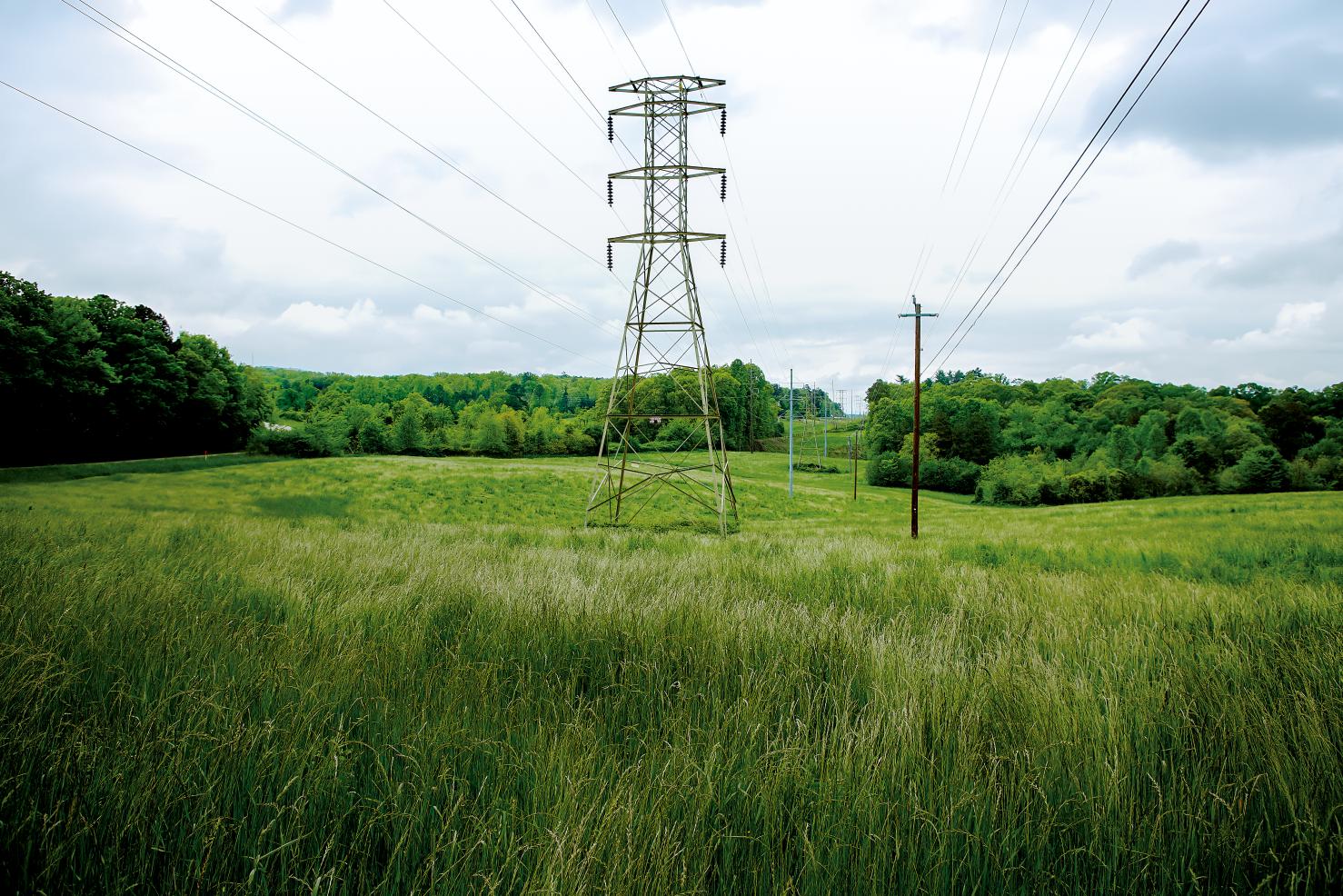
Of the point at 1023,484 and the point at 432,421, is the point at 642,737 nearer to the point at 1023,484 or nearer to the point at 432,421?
the point at 432,421

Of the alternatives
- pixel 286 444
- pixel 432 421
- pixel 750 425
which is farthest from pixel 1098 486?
pixel 286 444

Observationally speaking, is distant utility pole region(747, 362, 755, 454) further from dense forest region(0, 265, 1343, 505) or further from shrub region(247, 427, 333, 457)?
shrub region(247, 427, 333, 457)

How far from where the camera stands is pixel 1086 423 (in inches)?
3194

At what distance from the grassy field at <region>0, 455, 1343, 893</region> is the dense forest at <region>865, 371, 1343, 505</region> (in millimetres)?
70316

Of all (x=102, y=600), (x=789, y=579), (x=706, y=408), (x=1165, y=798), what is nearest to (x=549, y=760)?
(x=1165, y=798)

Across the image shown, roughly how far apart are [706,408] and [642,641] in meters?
14.3

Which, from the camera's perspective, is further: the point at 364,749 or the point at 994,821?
the point at 364,749

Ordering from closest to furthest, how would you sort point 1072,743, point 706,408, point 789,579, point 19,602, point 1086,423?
point 1072,743 → point 19,602 → point 789,579 → point 706,408 → point 1086,423

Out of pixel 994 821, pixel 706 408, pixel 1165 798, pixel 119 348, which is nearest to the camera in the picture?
pixel 994 821

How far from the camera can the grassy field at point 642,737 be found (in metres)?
2.26

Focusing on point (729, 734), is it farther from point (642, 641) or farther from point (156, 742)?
point (156, 742)

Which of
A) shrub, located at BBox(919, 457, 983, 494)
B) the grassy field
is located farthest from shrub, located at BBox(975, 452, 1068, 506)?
the grassy field

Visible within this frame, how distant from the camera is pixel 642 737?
3.29 m

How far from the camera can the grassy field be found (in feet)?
7.42
